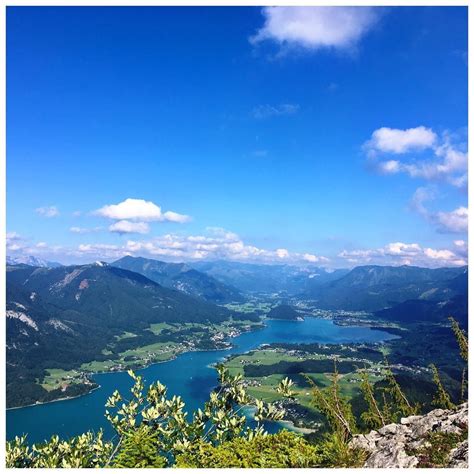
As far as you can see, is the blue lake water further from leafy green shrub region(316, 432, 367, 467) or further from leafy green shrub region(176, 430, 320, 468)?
leafy green shrub region(316, 432, 367, 467)

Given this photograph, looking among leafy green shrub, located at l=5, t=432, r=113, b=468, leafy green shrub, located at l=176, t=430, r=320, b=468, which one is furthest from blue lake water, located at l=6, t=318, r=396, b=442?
leafy green shrub, located at l=176, t=430, r=320, b=468

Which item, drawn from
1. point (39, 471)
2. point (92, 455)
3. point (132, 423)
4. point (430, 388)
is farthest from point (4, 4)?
point (430, 388)

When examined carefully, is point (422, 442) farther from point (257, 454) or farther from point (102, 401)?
point (102, 401)

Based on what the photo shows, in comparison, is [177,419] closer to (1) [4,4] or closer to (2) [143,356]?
(1) [4,4]

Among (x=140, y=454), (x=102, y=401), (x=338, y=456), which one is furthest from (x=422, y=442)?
(x=102, y=401)

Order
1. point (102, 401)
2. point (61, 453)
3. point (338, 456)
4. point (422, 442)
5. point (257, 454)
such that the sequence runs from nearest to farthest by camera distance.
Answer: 1. point (257, 454)
2. point (338, 456)
3. point (422, 442)
4. point (61, 453)
5. point (102, 401)

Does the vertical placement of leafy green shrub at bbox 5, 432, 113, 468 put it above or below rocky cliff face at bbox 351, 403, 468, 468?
below
